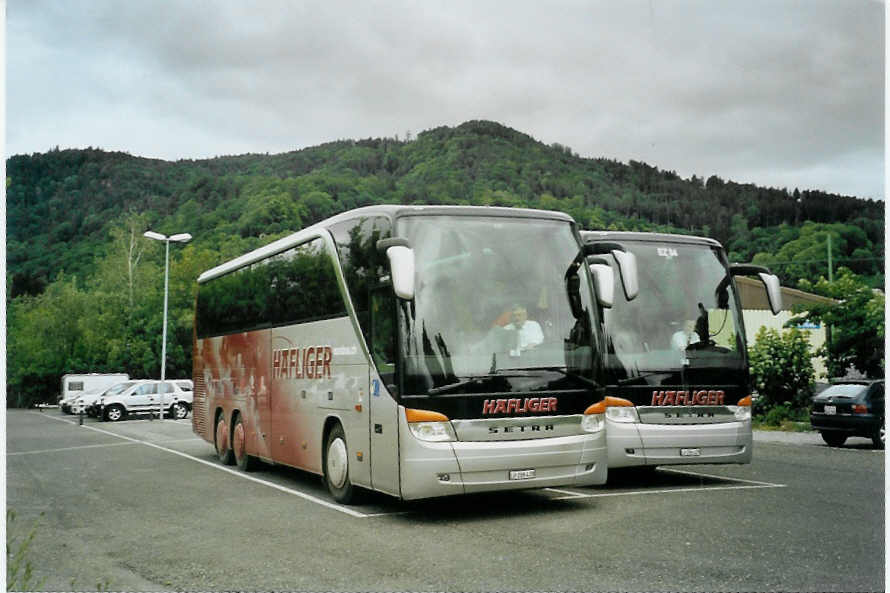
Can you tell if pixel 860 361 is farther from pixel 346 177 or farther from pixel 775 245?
pixel 346 177

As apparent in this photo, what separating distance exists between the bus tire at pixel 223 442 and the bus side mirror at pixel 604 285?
7.66 m

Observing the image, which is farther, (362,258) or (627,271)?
(627,271)

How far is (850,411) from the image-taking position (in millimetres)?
18141

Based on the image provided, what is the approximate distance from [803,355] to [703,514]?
16.2 metres

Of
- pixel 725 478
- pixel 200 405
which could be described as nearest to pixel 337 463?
pixel 725 478

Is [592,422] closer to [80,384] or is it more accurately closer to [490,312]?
[490,312]

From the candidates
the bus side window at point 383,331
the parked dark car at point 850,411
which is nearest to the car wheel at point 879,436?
the parked dark car at point 850,411

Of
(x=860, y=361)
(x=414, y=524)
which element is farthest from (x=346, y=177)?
(x=860, y=361)

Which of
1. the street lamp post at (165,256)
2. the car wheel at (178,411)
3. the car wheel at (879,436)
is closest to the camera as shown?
the street lamp post at (165,256)

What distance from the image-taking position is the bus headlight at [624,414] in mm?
11516

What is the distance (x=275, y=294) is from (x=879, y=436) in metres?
11.7

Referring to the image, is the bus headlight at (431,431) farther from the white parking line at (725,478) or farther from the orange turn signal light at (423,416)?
the white parking line at (725,478)

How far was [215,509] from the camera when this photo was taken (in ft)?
35.0

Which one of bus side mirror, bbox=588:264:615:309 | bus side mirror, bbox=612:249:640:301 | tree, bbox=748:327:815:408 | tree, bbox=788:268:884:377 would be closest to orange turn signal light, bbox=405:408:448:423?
bus side mirror, bbox=588:264:615:309
